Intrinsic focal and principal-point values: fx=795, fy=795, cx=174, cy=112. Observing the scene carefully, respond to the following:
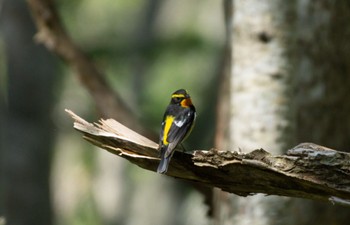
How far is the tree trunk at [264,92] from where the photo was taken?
6336 millimetres

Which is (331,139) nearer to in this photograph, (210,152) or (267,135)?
(267,135)

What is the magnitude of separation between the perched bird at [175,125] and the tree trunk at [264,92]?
0.81m

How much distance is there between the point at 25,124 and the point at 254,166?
20.6 ft

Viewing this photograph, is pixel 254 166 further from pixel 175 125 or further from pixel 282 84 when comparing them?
pixel 282 84

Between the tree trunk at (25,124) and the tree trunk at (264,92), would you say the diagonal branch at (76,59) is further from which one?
the tree trunk at (25,124)

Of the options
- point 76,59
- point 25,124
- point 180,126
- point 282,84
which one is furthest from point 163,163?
point 25,124

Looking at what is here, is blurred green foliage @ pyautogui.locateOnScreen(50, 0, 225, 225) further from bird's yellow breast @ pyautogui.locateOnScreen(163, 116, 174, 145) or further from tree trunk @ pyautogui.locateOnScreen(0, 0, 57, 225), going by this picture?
bird's yellow breast @ pyautogui.locateOnScreen(163, 116, 174, 145)

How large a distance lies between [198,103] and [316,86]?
9775mm

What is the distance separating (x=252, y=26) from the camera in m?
6.47

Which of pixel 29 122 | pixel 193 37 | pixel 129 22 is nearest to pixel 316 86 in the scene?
pixel 29 122

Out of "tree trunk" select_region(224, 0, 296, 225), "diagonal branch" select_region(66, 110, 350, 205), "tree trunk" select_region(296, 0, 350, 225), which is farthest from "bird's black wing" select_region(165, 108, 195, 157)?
"tree trunk" select_region(296, 0, 350, 225)

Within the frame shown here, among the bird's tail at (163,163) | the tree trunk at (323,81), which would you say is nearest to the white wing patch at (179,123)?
the bird's tail at (163,163)

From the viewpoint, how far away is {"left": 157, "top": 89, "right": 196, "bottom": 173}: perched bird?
460 cm

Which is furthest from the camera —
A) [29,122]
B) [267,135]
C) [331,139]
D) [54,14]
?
[29,122]
